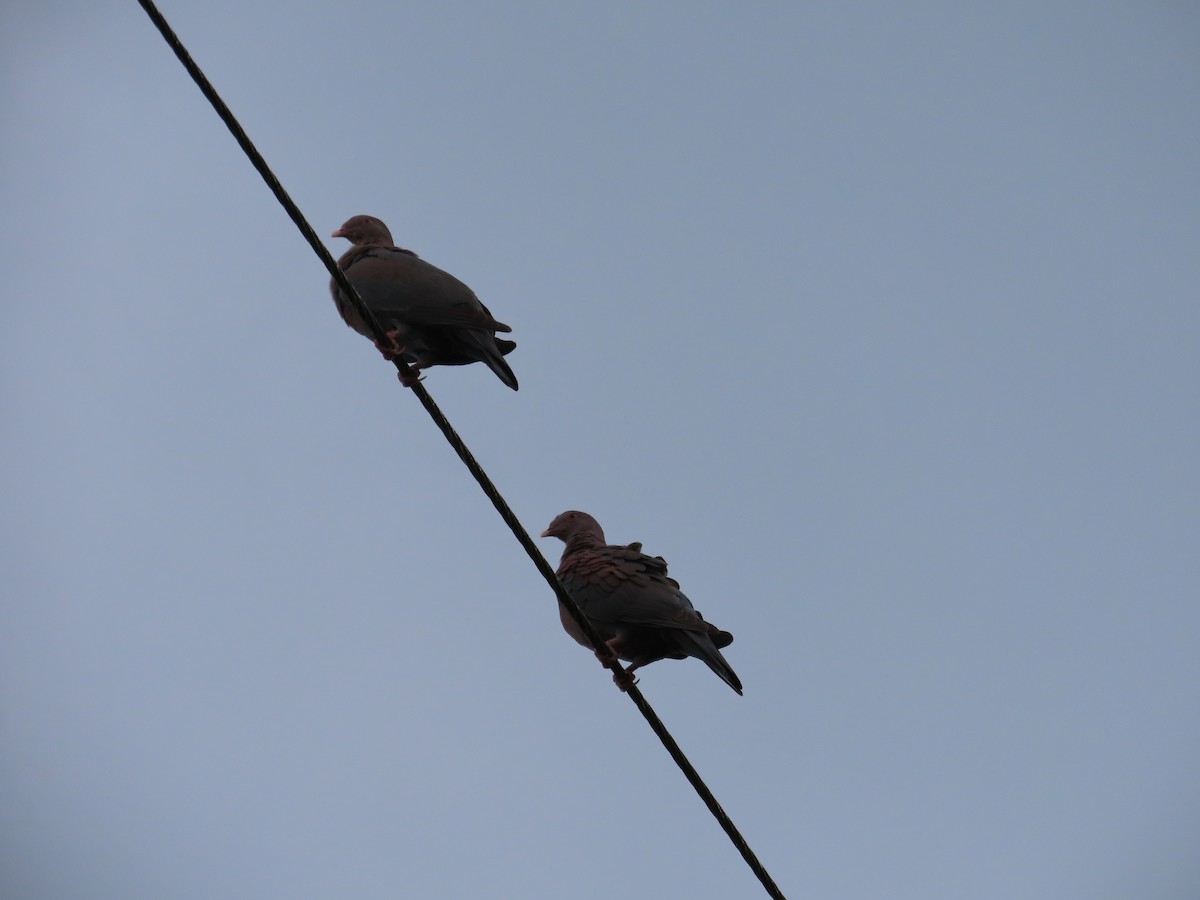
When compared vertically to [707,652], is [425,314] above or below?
above

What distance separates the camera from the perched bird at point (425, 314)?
17.3ft

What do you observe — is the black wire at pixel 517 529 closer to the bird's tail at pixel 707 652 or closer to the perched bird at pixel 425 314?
the bird's tail at pixel 707 652

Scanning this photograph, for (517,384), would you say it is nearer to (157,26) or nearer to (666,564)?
(666,564)

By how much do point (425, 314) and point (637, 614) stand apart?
183cm

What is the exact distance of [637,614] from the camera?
4.96m

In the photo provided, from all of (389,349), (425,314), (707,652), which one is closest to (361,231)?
(425,314)

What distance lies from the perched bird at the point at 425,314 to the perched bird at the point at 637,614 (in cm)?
105

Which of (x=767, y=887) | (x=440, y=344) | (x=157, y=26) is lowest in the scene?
(x=767, y=887)

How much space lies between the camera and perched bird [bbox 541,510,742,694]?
4.86 meters

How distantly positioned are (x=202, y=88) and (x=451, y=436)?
128 cm

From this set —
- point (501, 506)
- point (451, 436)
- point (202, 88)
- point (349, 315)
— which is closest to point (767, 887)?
point (501, 506)

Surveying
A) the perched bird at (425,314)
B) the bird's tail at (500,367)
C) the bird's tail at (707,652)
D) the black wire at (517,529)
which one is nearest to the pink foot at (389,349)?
the perched bird at (425,314)

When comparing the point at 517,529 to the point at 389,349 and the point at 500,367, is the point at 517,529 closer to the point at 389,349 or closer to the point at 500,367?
the point at 389,349

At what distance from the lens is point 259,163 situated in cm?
292
